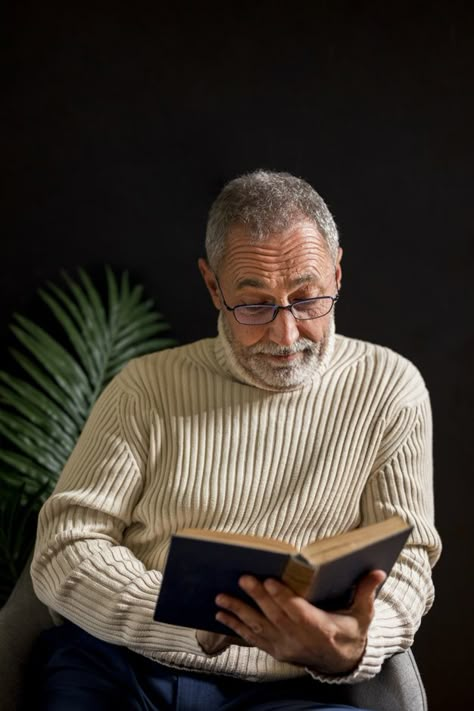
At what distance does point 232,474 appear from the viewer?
7.02ft

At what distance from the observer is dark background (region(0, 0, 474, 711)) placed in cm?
291

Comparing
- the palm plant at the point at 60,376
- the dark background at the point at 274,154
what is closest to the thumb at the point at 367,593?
the palm plant at the point at 60,376

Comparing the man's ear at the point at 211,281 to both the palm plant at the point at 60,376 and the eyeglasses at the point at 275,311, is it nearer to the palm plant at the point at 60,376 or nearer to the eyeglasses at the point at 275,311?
the eyeglasses at the point at 275,311

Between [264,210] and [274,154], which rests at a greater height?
[274,154]

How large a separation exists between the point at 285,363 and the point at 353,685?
2.23ft

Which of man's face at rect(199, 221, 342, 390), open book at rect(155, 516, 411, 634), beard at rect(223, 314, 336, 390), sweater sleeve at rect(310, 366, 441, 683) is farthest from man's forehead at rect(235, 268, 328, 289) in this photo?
open book at rect(155, 516, 411, 634)

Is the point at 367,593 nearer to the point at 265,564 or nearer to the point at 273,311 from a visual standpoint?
the point at 265,564

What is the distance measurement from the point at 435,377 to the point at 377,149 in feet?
2.36

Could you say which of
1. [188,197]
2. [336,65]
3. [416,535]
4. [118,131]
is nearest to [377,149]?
[336,65]

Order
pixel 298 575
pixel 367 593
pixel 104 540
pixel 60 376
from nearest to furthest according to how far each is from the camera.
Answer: pixel 298 575
pixel 367 593
pixel 104 540
pixel 60 376

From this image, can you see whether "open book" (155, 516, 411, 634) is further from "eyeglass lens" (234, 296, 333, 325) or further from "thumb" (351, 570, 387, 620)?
"eyeglass lens" (234, 296, 333, 325)

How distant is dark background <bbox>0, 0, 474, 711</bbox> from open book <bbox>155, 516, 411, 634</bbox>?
146cm

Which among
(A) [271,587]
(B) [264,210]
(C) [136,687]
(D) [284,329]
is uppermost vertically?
(B) [264,210]

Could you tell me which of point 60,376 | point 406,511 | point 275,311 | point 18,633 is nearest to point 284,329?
point 275,311
